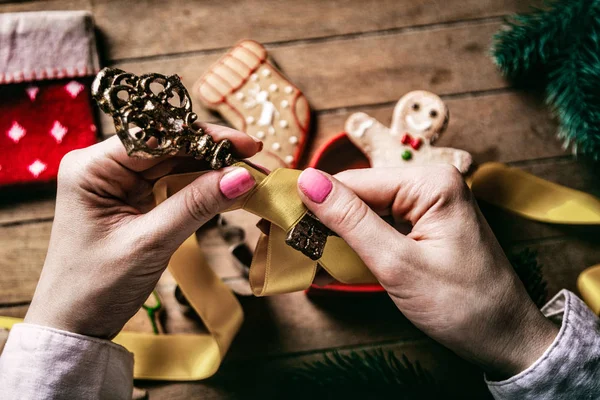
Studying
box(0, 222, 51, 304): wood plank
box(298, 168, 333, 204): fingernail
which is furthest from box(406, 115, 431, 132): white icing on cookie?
box(0, 222, 51, 304): wood plank

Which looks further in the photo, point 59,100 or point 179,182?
point 59,100

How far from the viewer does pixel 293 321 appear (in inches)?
34.7

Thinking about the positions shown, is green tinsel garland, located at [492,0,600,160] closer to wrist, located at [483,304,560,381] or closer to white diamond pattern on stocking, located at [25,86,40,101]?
wrist, located at [483,304,560,381]

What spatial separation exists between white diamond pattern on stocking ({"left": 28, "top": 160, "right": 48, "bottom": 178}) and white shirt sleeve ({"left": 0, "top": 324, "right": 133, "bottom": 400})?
330mm

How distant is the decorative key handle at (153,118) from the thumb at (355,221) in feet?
0.36

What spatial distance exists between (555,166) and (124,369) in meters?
0.87

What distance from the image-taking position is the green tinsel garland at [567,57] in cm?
→ 82

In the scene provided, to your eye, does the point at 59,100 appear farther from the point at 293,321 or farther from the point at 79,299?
the point at 293,321

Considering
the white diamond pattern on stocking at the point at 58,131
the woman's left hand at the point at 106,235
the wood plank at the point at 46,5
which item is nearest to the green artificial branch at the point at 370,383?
the woman's left hand at the point at 106,235

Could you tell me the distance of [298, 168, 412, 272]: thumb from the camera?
0.62 m

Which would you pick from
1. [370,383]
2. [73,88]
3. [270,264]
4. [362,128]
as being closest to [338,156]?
[362,128]

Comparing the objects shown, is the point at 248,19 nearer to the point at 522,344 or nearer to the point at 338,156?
the point at 338,156

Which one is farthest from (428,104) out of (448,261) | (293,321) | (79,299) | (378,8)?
(79,299)

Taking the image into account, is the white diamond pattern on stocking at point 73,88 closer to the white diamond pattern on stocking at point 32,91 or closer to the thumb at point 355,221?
the white diamond pattern on stocking at point 32,91
